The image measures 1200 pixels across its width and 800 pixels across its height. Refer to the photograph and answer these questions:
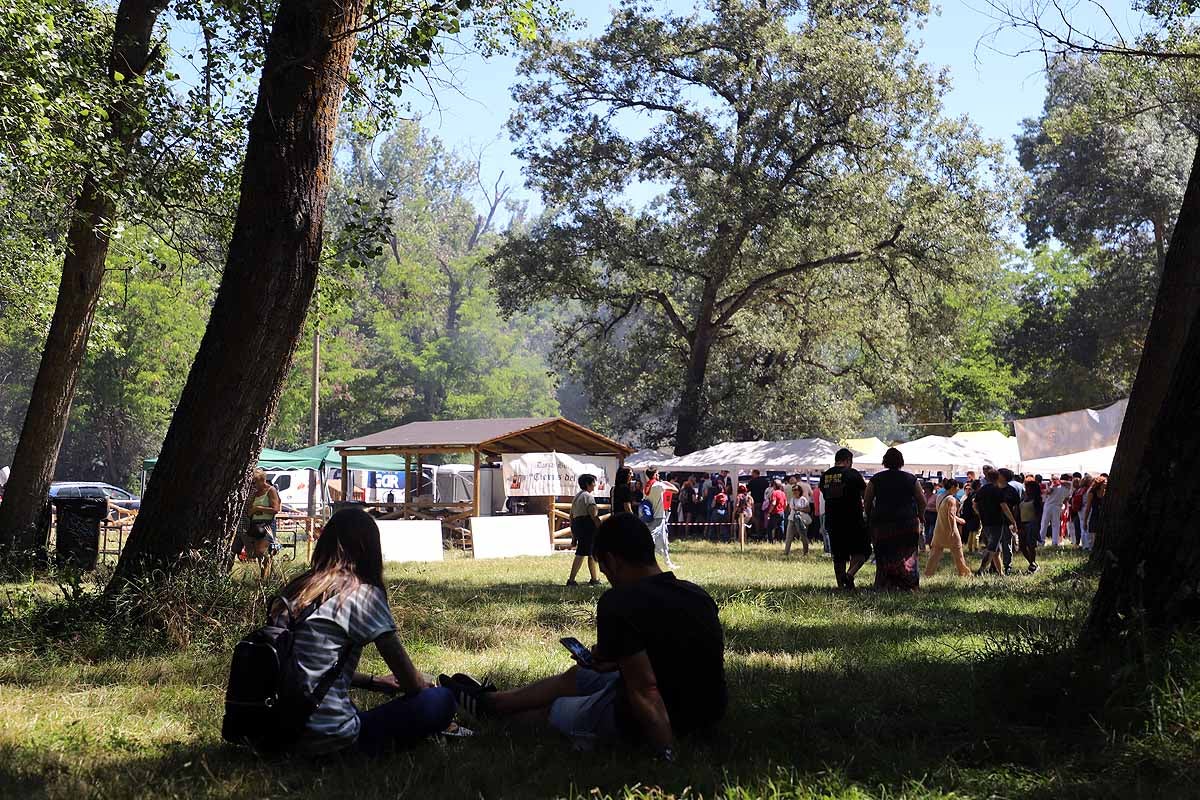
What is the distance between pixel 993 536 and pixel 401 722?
13457mm

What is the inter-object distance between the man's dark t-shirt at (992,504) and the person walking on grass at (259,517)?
979 cm

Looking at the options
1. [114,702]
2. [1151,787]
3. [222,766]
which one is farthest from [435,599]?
[1151,787]

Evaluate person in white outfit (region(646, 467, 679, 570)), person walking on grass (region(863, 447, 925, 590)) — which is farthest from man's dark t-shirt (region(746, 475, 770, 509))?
person walking on grass (region(863, 447, 925, 590))

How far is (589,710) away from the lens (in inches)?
209

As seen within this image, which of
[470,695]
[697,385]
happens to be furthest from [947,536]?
[697,385]

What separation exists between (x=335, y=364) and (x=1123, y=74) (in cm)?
5165

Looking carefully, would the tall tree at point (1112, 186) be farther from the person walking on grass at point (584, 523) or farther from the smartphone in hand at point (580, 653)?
the smartphone in hand at point (580, 653)

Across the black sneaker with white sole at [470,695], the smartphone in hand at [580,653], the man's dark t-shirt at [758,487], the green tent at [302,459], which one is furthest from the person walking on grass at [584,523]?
the man's dark t-shirt at [758,487]

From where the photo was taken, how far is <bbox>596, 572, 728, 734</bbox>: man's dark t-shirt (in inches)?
194

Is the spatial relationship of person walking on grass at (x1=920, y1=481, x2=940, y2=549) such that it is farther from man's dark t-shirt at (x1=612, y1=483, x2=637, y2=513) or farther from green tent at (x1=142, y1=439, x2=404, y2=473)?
green tent at (x1=142, y1=439, x2=404, y2=473)

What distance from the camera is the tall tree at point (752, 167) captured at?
31.9 metres

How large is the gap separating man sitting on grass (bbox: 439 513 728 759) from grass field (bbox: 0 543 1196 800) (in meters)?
0.12

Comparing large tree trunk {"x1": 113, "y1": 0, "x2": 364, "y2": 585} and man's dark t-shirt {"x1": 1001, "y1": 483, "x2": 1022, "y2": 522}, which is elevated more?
large tree trunk {"x1": 113, "y1": 0, "x2": 364, "y2": 585}

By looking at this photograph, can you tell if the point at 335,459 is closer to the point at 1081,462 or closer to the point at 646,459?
the point at 646,459
